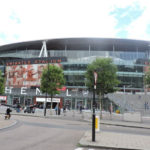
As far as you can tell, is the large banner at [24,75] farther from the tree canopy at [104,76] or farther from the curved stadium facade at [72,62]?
the tree canopy at [104,76]

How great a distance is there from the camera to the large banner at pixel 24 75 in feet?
199

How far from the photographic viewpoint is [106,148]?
7902 mm

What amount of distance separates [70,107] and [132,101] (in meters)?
15.4

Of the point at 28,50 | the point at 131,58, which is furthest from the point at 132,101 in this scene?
the point at 28,50

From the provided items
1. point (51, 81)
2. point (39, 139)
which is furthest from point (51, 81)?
point (39, 139)

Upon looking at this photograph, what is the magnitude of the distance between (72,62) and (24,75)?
16853mm

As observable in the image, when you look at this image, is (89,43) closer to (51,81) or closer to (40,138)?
(51,81)

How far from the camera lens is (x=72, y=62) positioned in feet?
197

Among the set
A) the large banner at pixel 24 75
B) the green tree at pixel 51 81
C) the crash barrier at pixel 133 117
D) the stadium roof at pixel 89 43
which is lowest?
the crash barrier at pixel 133 117

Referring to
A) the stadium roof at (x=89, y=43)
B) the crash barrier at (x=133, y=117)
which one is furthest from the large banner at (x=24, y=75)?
the crash barrier at (x=133, y=117)

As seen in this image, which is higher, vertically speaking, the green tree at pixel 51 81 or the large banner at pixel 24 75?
the large banner at pixel 24 75

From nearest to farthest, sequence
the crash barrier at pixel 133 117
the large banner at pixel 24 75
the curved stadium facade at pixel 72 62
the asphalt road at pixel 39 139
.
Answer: the asphalt road at pixel 39 139
the crash barrier at pixel 133 117
the curved stadium facade at pixel 72 62
the large banner at pixel 24 75

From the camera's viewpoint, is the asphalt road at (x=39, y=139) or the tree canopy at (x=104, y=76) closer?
the asphalt road at (x=39, y=139)

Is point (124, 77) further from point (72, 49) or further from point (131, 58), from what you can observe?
point (72, 49)
